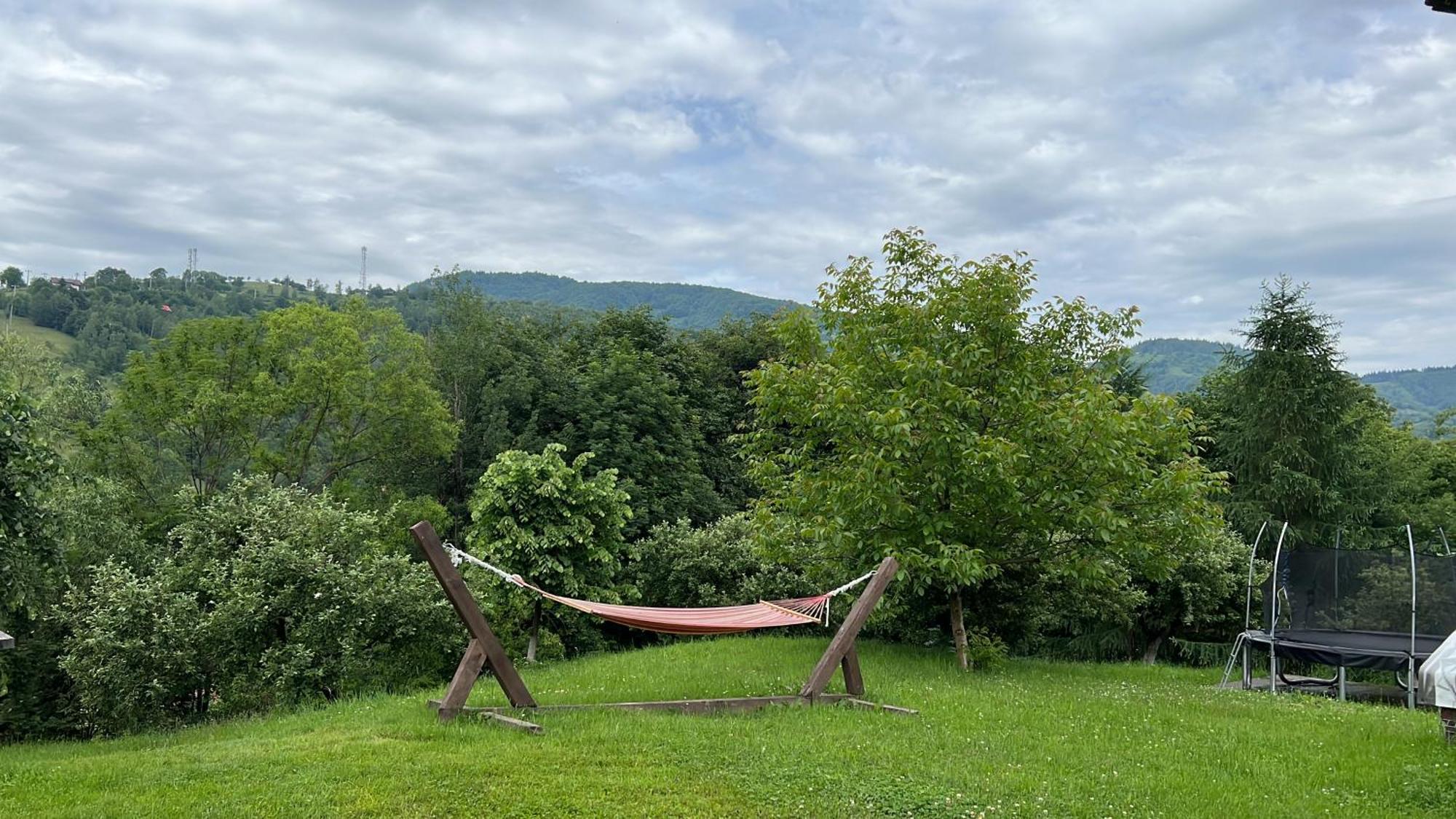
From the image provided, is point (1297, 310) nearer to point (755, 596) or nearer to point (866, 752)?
point (755, 596)

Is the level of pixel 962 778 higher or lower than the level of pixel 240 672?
higher

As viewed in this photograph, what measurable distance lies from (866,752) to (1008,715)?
2.26 metres

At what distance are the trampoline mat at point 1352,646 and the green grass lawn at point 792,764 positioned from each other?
2011 millimetres

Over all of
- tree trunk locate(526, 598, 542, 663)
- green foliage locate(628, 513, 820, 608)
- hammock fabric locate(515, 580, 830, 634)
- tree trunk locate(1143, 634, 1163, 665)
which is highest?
hammock fabric locate(515, 580, 830, 634)

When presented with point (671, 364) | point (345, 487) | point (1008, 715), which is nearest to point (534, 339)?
point (671, 364)

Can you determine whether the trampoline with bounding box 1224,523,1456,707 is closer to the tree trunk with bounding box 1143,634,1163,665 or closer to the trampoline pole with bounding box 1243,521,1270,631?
the trampoline pole with bounding box 1243,521,1270,631

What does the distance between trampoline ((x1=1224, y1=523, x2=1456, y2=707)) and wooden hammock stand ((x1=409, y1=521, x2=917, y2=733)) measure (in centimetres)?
702

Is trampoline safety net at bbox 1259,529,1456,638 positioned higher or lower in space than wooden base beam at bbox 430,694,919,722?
higher

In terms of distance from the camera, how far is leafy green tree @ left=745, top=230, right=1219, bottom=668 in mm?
11547

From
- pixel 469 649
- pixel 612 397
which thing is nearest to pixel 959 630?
pixel 469 649

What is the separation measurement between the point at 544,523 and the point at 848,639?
808cm

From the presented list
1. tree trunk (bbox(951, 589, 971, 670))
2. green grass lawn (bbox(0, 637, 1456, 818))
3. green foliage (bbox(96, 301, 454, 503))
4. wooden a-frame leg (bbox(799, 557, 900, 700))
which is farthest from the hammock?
green foliage (bbox(96, 301, 454, 503))

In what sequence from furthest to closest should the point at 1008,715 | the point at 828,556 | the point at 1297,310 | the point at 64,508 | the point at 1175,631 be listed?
the point at 1297,310
the point at 1175,631
the point at 64,508
the point at 828,556
the point at 1008,715

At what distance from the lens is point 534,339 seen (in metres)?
33.2
